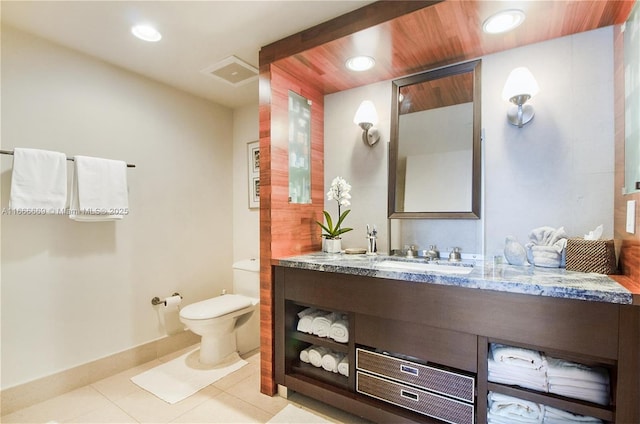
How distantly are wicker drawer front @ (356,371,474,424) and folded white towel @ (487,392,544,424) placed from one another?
9 cm

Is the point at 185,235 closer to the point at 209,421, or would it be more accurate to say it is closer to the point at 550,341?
the point at 209,421

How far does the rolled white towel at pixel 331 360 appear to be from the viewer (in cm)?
183

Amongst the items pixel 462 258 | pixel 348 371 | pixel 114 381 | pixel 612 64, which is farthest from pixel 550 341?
pixel 114 381

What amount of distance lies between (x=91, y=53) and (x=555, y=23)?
9.41 feet

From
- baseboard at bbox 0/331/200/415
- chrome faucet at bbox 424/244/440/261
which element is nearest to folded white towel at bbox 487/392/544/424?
chrome faucet at bbox 424/244/440/261

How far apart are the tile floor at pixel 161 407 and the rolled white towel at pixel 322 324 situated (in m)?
0.45

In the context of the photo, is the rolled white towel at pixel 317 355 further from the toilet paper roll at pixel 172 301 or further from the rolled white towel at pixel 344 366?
the toilet paper roll at pixel 172 301

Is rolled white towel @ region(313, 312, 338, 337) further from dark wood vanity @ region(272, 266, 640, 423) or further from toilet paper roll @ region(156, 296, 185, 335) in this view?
toilet paper roll @ region(156, 296, 185, 335)

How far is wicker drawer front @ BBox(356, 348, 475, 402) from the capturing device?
1.37 m

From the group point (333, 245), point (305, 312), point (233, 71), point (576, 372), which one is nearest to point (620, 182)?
point (576, 372)

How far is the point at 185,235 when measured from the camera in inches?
110

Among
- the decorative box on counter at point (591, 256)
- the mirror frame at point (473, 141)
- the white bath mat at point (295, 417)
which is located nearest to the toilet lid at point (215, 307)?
the white bath mat at point (295, 417)

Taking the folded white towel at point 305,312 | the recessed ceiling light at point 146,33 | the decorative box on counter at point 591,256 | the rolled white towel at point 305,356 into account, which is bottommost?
the rolled white towel at point 305,356

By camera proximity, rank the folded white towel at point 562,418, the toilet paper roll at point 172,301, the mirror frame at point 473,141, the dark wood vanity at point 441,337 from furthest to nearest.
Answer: the toilet paper roll at point 172,301 → the mirror frame at point 473,141 → the folded white towel at point 562,418 → the dark wood vanity at point 441,337
